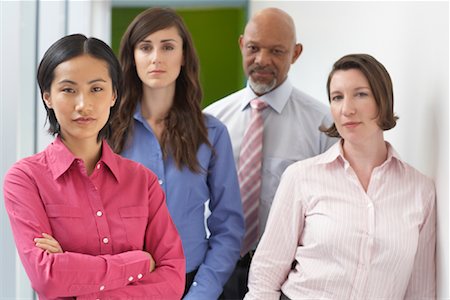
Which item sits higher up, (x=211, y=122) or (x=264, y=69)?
(x=264, y=69)

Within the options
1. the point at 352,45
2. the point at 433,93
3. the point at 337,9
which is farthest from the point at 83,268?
the point at 337,9

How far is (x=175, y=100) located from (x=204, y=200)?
1.21 ft

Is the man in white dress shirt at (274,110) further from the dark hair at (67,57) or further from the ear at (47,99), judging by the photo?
the ear at (47,99)

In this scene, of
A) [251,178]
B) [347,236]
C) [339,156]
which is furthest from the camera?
[251,178]

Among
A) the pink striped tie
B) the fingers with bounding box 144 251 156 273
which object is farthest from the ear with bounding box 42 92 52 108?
the pink striped tie

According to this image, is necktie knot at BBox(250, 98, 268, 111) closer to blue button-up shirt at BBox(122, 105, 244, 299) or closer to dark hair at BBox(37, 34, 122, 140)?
blue button-up shirt at BBox(122, 105, 244, 299)

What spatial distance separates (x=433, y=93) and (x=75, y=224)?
4.08ft

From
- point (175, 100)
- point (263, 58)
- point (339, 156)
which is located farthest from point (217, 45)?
point (339, 156)

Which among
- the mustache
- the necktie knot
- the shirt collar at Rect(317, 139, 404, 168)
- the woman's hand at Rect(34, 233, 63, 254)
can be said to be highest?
the mustache

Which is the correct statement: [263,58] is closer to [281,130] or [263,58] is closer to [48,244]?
[281,130]

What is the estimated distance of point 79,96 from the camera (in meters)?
1.77

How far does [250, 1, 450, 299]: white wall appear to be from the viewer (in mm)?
2162

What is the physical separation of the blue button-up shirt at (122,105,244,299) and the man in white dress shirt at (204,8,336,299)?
0.25 metres

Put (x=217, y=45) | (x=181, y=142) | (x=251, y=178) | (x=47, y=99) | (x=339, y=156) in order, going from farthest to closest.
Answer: (x=217, y=45) < (x=251, y=178) < (x=181, y=142) < (x=339, y=156) < (x=47, y=99)
